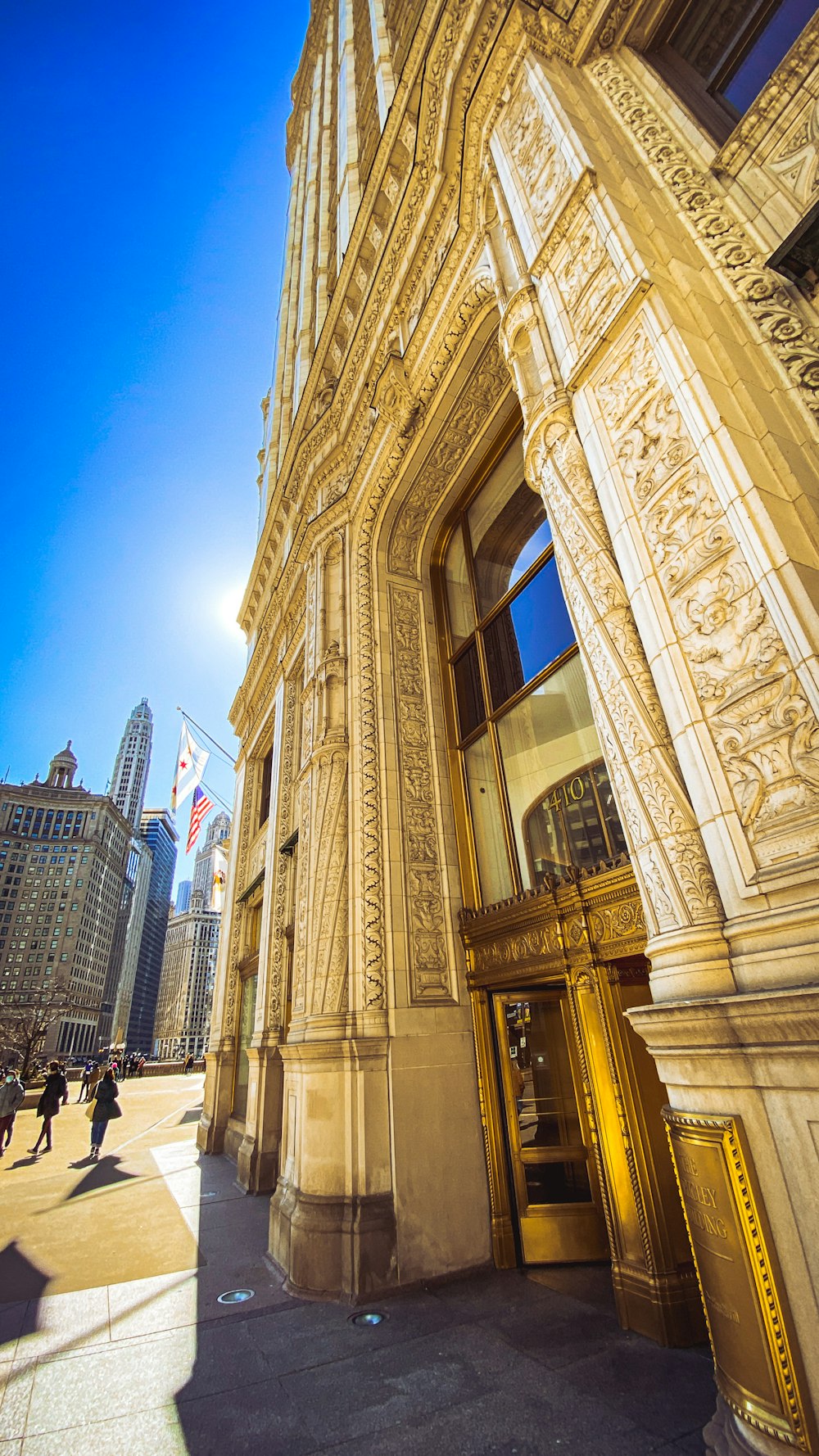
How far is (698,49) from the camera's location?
565cm

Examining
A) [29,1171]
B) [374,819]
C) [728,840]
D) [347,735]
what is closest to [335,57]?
[347,735]

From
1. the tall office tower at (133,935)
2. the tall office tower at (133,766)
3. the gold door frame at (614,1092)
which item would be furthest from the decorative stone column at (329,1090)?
the tall office tower at (133,766)

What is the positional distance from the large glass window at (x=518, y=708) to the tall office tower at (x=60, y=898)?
11197 cm

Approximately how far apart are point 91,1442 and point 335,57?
29.5 m

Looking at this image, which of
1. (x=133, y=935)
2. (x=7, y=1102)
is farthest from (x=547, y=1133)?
(x=133, y=935)

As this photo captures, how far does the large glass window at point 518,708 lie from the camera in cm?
644

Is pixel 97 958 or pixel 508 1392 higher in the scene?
pixel 97 958

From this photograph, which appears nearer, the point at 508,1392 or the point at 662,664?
the point at 662,664

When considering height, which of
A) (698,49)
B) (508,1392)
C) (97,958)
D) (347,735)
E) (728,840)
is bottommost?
(508,1392)

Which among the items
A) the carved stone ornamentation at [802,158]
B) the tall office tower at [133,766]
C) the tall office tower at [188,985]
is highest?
the tall office tower at [133,766]

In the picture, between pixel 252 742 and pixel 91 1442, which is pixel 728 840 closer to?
pixel 91 1442

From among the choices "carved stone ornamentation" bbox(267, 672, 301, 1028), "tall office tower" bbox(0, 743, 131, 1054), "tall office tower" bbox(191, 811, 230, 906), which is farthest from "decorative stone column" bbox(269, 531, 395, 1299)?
"tall office tower" bbox(191, 811, 230, 906)

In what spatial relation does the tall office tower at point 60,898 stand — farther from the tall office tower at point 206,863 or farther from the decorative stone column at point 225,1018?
the decorative stone column at point 225,1018

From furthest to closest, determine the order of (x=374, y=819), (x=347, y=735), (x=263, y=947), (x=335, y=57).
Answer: (x=335, y=57)
(x=263, y=947)
(x=347, y=735)
(x=374, y=819)
